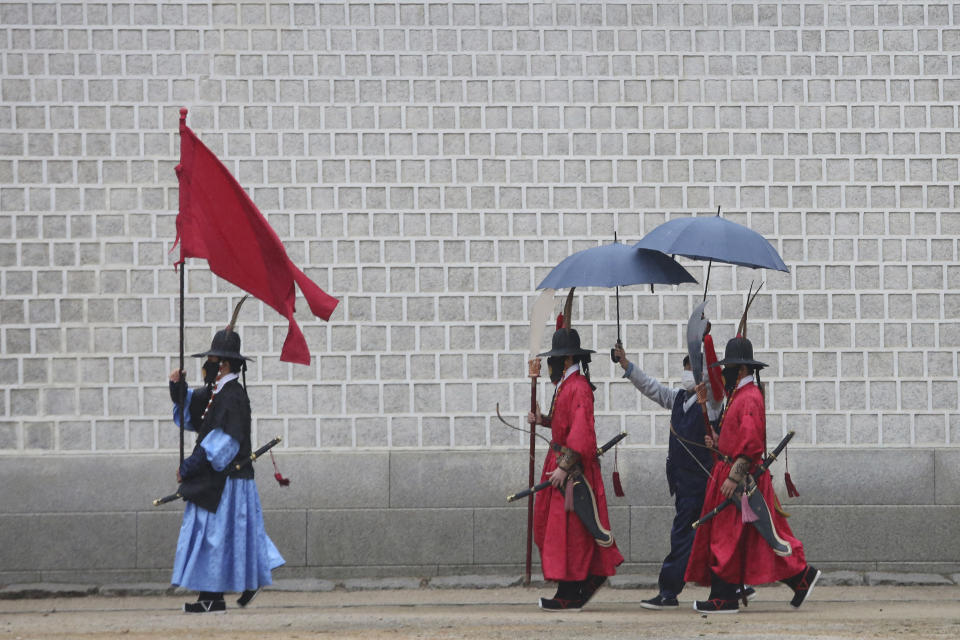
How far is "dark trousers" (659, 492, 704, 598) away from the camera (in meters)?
9.57

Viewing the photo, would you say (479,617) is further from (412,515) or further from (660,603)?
(412,515)

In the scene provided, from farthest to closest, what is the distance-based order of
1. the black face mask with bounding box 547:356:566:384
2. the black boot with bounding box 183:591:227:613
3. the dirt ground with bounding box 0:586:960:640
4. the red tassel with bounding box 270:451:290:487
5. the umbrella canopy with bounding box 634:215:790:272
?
the black face mask with bounding box 547:356:566:384 → the red tassel with bounding box 270:451:290:487 → the black boot with bounding box 183:591:227:613 → the umbrella canopy with bounding box 634:215:790:272 → the dirt ground with bounding box 0:586:960:640

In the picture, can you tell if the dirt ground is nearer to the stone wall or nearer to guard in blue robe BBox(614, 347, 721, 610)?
guard in blue robe BBox(614, 347, 721, 610)

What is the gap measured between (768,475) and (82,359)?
526 cm

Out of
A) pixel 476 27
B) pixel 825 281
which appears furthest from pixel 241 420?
pixel 825 281

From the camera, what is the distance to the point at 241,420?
9180mm

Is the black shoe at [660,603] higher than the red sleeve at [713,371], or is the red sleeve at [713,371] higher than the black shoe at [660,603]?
the red sleeve at [713,371]

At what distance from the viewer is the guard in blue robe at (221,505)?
8.98 m

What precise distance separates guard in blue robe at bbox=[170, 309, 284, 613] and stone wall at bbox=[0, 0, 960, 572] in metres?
1.67

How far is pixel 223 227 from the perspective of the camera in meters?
9.07

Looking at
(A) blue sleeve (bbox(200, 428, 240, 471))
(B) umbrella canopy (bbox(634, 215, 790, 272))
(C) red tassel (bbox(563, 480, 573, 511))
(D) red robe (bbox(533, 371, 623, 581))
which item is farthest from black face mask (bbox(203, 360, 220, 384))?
(B) umbrella canopy (bbox(634, 215, 790, 272))

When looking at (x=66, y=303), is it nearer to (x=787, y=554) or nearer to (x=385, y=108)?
(x=385, y=108)

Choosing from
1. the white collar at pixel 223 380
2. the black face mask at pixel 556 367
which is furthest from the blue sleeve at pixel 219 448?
the black face mask at pixel 556 367

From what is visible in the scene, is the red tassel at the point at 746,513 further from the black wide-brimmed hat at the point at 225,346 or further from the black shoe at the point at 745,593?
the black wide-brimmed hat at the point at 225,346
